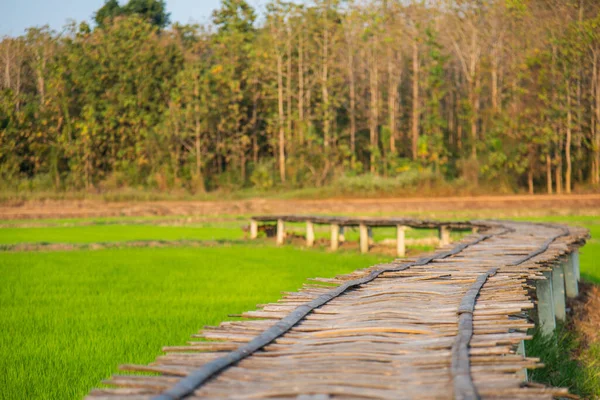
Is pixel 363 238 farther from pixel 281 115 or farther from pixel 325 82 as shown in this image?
pixel 325 82

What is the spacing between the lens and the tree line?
26656mm

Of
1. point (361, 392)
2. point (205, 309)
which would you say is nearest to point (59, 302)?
point (205, 309)

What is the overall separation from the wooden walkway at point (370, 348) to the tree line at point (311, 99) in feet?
A: 72.4

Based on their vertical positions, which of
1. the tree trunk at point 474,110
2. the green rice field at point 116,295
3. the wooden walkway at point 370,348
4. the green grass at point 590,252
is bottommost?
the green grass at point 590,252

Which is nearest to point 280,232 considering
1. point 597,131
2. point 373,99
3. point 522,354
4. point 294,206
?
point 294,206

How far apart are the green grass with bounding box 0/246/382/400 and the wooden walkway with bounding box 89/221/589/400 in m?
1.38

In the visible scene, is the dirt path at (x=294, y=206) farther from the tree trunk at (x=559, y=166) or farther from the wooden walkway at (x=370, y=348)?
the wooden walkway at (x=370, y=348)

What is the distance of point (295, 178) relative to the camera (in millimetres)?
29250

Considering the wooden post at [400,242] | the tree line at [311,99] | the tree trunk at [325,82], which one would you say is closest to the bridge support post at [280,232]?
the wooden post at [400,242]

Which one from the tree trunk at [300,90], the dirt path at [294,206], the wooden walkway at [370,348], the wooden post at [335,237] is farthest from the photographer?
the tree trunk at [300,90]

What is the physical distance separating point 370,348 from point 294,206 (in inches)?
836

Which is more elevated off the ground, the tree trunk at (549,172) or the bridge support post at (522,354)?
the tree trunk at (549,172)

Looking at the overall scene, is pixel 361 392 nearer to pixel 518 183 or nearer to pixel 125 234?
pixel 125 234

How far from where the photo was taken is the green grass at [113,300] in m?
5.29
